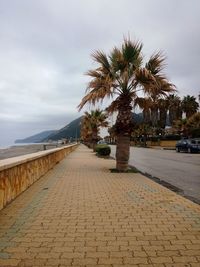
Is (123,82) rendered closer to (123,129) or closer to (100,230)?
(123,129)

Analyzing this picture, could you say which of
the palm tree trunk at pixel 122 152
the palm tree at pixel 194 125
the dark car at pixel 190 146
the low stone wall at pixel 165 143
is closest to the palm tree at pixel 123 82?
the palm tree trunk at pixel 122 152

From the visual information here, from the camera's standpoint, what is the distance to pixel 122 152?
1642 centimetres

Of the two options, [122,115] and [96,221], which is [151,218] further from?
[122,115]

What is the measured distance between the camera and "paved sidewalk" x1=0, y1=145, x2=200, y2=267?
15.5 feet

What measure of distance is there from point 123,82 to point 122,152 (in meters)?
2.91

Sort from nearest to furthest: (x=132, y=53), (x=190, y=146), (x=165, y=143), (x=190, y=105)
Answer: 1. (x=132, y=53)
2. (x=190, y=146)
3. (x=165, y=143)
4. (x=190, y=105)

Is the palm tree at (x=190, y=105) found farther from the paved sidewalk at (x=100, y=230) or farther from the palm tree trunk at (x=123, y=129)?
the paved sidewalk at (x=100, y=230)

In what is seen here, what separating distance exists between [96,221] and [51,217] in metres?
0.88

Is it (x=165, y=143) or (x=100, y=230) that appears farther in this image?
(x=165, y=143)

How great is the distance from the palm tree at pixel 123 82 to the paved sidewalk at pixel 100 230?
6365mm

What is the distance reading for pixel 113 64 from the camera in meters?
16.1

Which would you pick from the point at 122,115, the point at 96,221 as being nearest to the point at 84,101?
the point at 122,115

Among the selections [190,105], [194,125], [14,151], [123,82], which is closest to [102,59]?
[123,82]

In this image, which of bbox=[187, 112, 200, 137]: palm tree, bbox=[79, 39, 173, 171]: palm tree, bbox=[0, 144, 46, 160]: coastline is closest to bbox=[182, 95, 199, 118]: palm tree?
bbox=[187, 112, 200, 137]: palm tree
